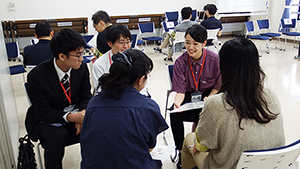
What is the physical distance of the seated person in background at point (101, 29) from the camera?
3.26 meters

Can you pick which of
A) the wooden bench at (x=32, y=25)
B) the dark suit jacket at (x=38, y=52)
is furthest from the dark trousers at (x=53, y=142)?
the wooden bench at (x=32, y=25)

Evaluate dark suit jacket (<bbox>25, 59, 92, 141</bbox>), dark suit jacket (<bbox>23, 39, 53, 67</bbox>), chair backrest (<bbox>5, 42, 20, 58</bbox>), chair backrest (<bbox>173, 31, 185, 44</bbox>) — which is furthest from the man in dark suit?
chair backrest (<bbox>173, 31, 185, 44</bbox>)

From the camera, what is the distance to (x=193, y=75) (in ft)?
7.23

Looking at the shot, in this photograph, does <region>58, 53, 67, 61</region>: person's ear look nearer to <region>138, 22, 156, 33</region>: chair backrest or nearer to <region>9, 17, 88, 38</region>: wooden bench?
<region>138, 22, 156, 33</region>: chair backrest

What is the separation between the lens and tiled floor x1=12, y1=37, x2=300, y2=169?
7.62ft

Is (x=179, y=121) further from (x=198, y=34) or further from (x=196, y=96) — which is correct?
(x=198, y=34)

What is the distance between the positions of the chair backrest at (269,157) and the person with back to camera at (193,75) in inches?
40.2

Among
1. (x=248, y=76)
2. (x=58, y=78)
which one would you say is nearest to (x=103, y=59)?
(x=58, y=78)

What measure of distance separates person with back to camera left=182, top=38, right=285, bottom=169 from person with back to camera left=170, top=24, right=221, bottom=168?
2.97ft

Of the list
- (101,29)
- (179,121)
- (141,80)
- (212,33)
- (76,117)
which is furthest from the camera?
(212,33)

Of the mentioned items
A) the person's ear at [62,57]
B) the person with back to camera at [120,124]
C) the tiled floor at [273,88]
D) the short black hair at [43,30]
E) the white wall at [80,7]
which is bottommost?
the tiled floor at [273,88]

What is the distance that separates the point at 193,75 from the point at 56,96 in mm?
1167

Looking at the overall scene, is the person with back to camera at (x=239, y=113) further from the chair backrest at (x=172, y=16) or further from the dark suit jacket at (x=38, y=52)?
the chair backrest at (x=172, y=16)

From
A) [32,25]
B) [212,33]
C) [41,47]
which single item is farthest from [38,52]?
[32,25]
